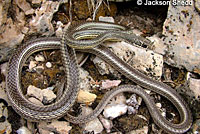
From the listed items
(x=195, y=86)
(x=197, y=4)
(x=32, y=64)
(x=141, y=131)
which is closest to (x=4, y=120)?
(x=32, y=64)

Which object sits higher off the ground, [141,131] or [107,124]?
[107,124]

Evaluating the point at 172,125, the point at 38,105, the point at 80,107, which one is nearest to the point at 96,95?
the point at 80,107

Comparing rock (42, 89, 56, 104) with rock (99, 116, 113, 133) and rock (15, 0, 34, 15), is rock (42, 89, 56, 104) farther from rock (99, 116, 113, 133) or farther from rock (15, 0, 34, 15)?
rock (15, 0, 34, 15)

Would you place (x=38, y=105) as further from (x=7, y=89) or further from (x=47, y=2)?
(x=47, y=2)

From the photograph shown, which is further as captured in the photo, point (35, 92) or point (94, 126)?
point (35, 92)

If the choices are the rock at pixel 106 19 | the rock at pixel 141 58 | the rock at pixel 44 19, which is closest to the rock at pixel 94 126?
the rock at pixel 141 58

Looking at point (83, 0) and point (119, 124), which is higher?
point (83, 0)

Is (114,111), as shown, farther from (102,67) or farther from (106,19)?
(106,19)
